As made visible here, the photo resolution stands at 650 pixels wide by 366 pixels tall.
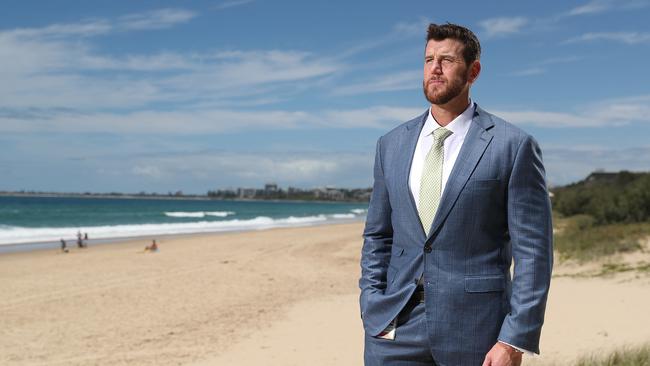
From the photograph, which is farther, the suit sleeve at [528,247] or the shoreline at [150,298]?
the shoreline at [150,298]

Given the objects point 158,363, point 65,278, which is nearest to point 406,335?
point 158,363

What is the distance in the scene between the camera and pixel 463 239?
7.40 feet

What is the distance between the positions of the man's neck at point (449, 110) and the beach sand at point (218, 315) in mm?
4010

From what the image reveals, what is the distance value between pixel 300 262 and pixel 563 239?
7.26m

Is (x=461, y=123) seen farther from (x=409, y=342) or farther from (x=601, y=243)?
(x=601, y=243)

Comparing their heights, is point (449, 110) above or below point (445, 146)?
above

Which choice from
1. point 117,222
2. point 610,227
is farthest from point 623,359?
point 117,222

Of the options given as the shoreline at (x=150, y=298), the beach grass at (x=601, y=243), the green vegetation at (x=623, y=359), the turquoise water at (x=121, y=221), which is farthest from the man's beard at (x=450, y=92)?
the turquoise water at (x=121, y=221)

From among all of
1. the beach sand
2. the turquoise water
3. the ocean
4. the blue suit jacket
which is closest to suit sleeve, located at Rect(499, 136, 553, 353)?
the blue suit jacket

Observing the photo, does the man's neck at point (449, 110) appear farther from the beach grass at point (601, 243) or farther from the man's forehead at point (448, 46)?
the beach grass at point (601, 243)

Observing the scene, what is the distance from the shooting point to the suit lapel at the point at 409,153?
234 centimetres

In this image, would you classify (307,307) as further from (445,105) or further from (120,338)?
(445,105)

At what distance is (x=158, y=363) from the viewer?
7.79 meters

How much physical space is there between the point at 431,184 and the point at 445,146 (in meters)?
0.15
